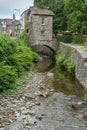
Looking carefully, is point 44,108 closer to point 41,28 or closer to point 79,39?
point 79,39

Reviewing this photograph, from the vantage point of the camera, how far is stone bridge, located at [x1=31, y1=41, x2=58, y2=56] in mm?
63275

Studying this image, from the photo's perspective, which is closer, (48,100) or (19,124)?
(19,124)

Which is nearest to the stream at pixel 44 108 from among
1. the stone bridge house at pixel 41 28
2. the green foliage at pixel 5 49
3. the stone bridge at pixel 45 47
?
the green foliage at pixel 5 49

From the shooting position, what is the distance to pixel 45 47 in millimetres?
66750

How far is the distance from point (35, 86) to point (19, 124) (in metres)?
11.0

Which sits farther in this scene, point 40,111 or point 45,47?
point 45,47

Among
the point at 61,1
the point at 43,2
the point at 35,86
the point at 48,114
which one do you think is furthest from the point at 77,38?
the point at 48,114

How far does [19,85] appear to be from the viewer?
28.4 meters

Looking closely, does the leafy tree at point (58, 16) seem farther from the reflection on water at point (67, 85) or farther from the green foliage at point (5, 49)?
the green foliage at point (5, 49)

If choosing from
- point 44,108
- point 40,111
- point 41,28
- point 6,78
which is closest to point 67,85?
point 6,78

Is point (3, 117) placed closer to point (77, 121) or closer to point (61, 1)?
point (77, 121)

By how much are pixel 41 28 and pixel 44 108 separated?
1701 inches

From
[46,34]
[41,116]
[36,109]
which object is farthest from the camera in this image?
[46,34]

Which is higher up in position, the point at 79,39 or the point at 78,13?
the point at 78,13
